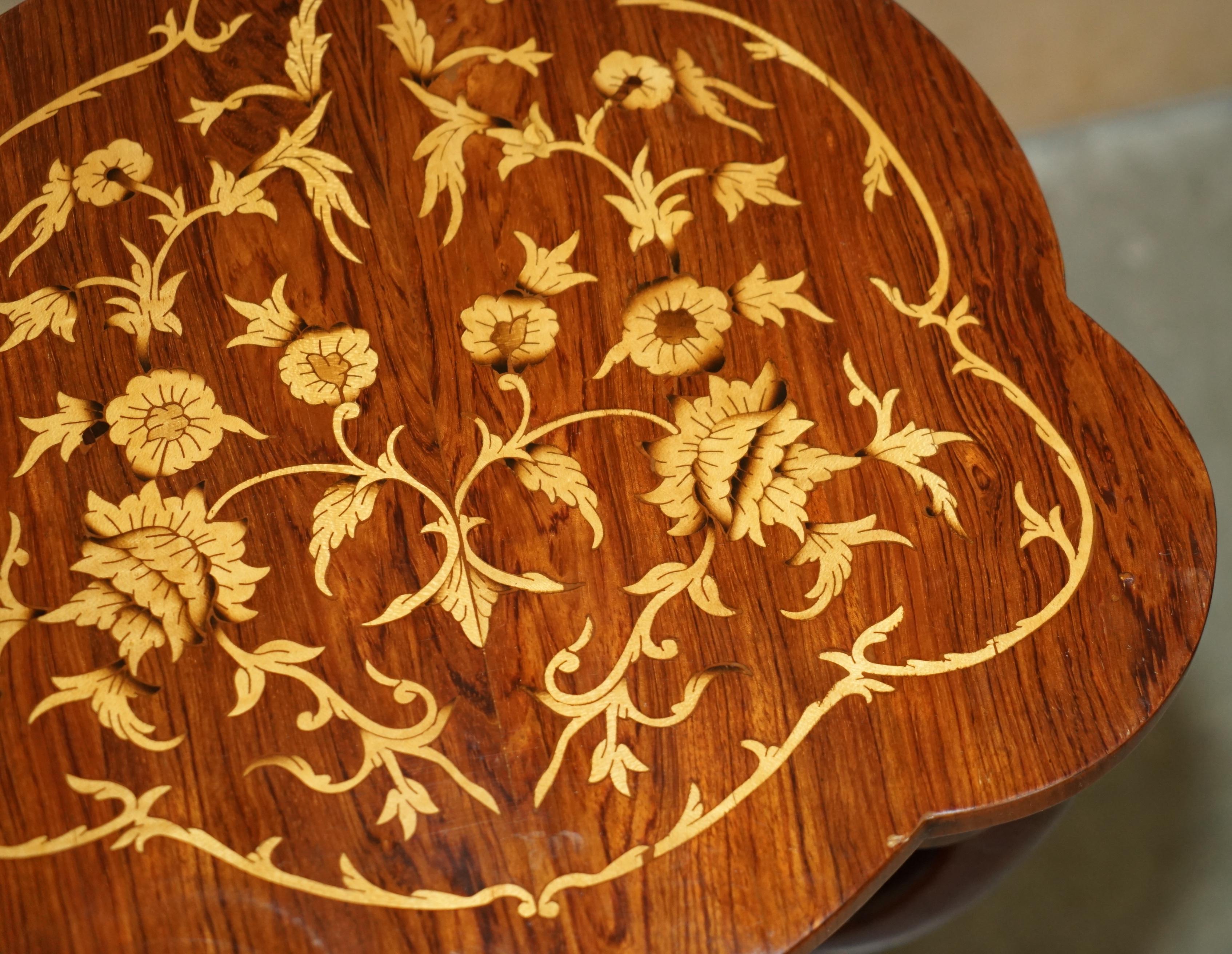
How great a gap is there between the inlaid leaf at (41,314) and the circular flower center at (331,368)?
162 mm

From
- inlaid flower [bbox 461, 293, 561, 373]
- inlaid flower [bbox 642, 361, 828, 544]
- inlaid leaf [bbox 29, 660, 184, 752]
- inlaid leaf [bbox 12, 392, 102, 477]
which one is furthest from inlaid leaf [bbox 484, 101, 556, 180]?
inlaid leaf [bbox 29, 660, 184, 752]

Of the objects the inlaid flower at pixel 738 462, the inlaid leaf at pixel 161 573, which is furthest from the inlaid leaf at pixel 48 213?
the inlaid flower at pixel 738 462

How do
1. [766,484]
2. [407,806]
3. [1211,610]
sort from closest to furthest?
[407,806] < [766,484] < [1211,610]

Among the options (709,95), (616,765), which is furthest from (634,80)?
(616,765)

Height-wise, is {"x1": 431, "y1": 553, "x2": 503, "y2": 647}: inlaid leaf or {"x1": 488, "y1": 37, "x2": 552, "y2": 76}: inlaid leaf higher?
{"x1": 488, "y1": 37, "x2": 552, "y2": 76}: inlaid leaf

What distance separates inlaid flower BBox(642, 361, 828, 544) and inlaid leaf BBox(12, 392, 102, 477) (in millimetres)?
359

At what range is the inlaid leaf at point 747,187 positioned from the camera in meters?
0.85

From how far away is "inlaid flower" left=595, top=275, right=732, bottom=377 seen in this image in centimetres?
79

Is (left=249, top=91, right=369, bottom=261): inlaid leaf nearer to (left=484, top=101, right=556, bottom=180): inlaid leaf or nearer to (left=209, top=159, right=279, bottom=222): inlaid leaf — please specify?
(left=209, top=159, right=279, bottom=222): inlaid leaf

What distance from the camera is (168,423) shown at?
2.44ft

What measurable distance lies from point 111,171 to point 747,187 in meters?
0.46

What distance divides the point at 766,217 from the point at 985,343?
0.18 meters

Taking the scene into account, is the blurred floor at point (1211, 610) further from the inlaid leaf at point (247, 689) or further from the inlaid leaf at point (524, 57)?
the inlaid leaf at point (524, 57)

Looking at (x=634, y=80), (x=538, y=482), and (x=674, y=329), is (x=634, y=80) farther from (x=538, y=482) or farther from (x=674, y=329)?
(x=538, y=482)
